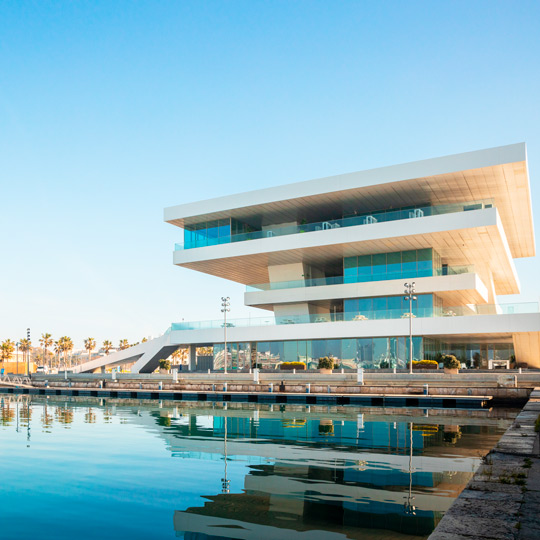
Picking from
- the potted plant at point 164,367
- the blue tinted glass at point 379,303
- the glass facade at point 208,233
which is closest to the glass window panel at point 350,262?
the blue tinted glass at point 379,303

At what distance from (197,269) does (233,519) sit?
42044mm

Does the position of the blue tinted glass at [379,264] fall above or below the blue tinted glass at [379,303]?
above

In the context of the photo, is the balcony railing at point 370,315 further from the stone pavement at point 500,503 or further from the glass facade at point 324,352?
the stone pavement at point 500,503

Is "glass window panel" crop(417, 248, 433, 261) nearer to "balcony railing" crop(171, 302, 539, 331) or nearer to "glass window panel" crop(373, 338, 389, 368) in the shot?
"balcony railing" crop(171, 302, 539, 331)

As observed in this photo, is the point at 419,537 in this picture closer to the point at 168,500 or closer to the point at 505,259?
the point at 168,500

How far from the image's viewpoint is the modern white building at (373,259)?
119 feet

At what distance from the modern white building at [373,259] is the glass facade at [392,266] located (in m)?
0.08

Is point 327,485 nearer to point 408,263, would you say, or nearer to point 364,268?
point 408,263

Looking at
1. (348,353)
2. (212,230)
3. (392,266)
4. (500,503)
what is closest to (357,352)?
(348,353)

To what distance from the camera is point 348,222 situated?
131ft

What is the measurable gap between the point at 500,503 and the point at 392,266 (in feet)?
115

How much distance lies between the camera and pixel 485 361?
44344mm

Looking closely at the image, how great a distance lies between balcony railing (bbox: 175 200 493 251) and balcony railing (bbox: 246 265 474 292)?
4.05m

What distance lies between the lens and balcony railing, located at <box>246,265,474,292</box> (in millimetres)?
38656
